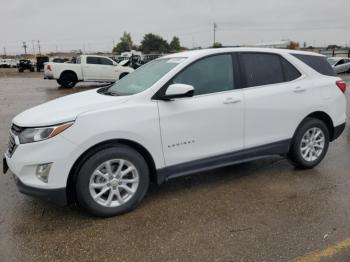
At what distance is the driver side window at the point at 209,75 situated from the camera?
3920 mm

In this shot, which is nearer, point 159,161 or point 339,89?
point 159,161

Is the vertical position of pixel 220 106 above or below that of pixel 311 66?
below

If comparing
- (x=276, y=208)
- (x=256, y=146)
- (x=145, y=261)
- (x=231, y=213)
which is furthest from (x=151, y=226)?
(x=256, y=146)

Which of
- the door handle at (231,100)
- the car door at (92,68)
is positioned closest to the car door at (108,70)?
the car door at (92,68)

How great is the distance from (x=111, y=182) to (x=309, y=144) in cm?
287

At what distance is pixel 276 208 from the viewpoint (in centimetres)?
371

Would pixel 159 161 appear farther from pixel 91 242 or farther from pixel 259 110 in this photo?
pixel 259 110

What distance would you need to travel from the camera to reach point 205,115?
3865 mm

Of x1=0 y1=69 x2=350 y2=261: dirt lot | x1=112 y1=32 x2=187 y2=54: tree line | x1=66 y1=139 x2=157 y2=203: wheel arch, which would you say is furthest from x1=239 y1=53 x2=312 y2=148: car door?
x1=112 y1=32 x2=187 y2=54: tree line

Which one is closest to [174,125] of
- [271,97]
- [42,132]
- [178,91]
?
[178,91]

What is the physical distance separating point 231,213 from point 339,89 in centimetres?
267

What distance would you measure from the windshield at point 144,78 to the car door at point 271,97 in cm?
93

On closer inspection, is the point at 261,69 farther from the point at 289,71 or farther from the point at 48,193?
the point at 48,193

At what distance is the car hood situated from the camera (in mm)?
3277
